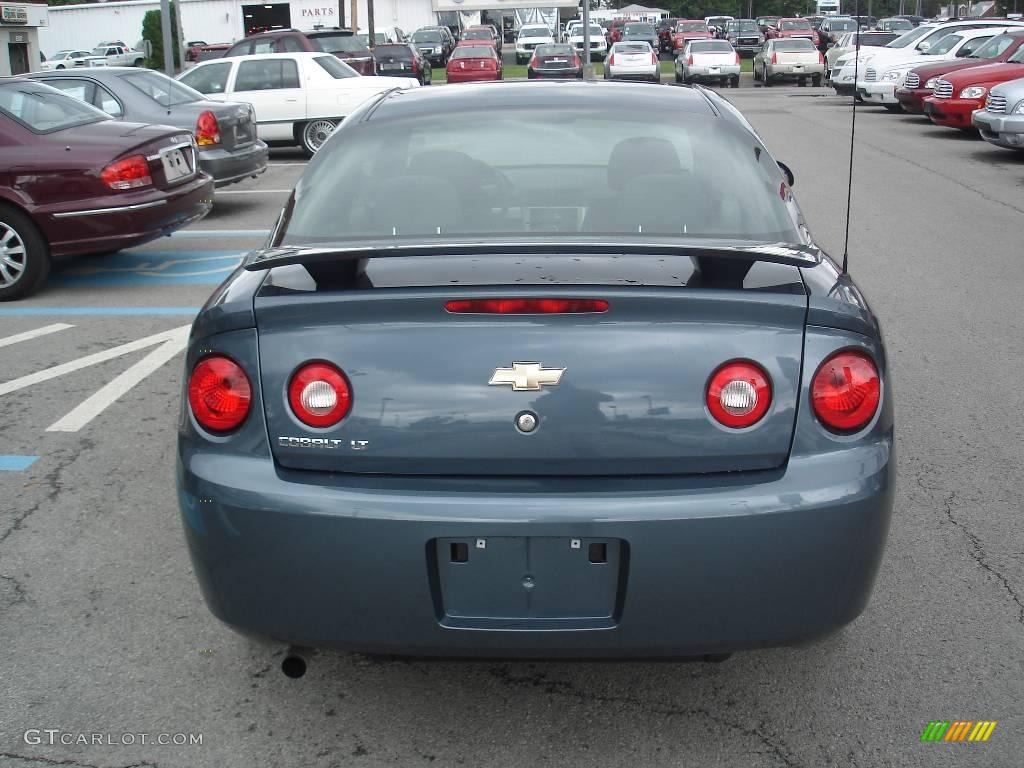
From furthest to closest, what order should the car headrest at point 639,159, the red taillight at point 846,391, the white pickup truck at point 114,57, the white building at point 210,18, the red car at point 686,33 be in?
the white building at point 210,18, the red car at point 686,33, the white pickup truck at point 114,57, the car headrest at point 639,159, the red taillight at point 846,391

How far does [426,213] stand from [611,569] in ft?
4.51

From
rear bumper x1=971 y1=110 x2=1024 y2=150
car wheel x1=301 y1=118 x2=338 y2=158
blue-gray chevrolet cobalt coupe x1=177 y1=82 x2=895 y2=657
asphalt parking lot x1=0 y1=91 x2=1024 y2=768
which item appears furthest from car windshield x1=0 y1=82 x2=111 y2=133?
rear bumper x1=971 y1=110 x2=1024 y2=150

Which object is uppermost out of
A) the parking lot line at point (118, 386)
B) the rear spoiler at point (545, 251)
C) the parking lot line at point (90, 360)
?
the rear spoiler at point (545, 251)

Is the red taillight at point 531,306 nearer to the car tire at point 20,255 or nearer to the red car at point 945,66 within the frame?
the car tire at point 20,255

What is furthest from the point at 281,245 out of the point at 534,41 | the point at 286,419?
the point at 534,41

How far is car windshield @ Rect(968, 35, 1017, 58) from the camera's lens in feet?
67.3

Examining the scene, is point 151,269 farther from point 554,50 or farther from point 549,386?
point 554,50

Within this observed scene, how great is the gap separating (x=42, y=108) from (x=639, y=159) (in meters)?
6.95

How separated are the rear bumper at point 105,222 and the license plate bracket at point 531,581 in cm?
679

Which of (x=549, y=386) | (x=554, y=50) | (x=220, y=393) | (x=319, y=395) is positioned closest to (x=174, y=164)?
(x=220, y=393)

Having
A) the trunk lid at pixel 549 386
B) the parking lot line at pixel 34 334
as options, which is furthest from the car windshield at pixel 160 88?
the trunk lid at pixel 549 386

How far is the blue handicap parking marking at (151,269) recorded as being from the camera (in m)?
9.34

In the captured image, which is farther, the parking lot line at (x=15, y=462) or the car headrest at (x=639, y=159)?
the parking lot line at (x=15, y=462)

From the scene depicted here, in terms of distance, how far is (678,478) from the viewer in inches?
105
